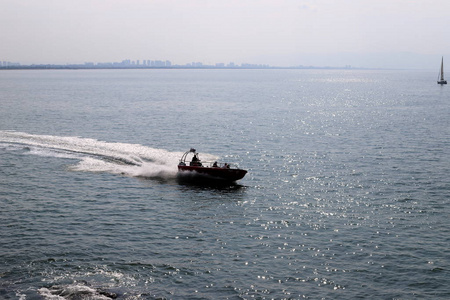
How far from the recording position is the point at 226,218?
4156 centimetres

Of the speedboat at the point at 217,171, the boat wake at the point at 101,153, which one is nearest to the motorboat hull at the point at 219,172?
the speedboat at the point at 217,171

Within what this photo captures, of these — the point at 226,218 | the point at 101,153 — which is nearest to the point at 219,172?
the point at 226,218

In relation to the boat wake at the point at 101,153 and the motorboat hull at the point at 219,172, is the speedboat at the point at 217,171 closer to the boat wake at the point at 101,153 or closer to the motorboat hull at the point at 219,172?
the motorboat hull at the point at 219,172

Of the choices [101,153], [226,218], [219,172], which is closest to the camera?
[226,218]

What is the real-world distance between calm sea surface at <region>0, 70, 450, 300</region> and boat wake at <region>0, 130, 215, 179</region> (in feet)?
0.78

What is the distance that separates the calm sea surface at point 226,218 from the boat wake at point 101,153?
0.24 meters

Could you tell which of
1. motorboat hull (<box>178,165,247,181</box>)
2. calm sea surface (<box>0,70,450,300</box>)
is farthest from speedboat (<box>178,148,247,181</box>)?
calm sea surface (<box>0,70,450,300</box>)

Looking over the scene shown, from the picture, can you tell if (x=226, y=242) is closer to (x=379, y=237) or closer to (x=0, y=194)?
(x=379, y=237)

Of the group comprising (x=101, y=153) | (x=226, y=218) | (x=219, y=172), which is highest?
(x=101, y=153)

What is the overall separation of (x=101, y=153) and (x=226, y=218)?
30.2 meters

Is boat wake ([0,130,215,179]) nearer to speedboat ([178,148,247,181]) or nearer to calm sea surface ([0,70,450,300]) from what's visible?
calm sea surface ([0,70,450,300])

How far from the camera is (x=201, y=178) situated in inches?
2098

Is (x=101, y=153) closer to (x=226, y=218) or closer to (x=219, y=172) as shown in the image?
(x=219, y=172)

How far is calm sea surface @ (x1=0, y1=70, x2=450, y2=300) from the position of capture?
29636 mm
